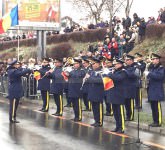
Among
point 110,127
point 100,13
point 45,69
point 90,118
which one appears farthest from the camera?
point 100,13

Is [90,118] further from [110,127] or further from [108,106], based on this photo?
[110,127]

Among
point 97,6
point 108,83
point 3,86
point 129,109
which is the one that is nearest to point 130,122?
point 129,109

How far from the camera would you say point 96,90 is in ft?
39.8

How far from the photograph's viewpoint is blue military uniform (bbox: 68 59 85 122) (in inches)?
510

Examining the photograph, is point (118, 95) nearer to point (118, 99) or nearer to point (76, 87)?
point (118, 99)

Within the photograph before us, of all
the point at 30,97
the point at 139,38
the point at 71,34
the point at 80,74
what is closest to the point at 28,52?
the point at 71,34

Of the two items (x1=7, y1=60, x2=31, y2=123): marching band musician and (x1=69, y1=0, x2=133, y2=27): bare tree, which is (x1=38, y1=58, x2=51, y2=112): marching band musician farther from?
(x1=69, y1=0, x2=133, y2=27): bare tree

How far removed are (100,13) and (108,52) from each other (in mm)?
28574

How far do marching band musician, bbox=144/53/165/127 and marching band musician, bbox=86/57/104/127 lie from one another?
128 cm

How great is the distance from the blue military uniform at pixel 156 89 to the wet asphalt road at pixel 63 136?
2.28 ft

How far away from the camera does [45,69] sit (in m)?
15.2

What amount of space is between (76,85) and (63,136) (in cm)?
278

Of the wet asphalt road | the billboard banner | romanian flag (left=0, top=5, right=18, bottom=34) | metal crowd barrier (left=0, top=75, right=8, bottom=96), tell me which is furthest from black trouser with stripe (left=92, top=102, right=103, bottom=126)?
the billboard banner

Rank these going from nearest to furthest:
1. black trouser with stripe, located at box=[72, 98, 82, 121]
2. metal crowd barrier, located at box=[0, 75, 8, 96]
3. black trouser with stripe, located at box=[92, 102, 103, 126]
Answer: black trouser with stripe, located at box=[92, 102, 103, 126] → black trouser with stripe, located at box=[72, 98, 82, 121] → metal crowd barrier, located at box=[0, 75, 8, 96]
